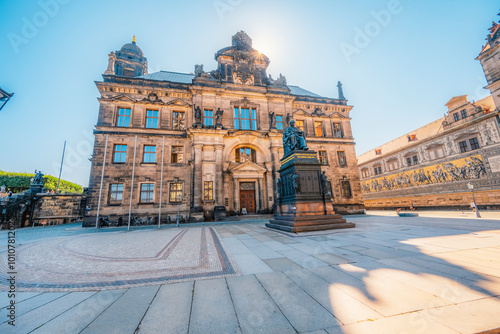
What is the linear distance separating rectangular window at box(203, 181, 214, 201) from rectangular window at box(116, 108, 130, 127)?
972cm

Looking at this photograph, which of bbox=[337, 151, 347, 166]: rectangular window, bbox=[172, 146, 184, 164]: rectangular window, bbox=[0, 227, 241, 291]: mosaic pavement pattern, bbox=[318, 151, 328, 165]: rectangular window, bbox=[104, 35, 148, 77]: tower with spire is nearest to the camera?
bbox=[0, 227, 241, 291]: mosaic pavement pattern

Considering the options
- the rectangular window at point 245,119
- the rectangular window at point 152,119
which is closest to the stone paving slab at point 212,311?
the rectangular window at point 245,119

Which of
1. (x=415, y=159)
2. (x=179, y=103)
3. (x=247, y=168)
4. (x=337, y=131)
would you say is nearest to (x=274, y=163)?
(x=247, y=168)

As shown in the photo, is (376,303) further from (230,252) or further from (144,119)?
(144,119)

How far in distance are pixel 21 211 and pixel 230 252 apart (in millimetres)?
22265

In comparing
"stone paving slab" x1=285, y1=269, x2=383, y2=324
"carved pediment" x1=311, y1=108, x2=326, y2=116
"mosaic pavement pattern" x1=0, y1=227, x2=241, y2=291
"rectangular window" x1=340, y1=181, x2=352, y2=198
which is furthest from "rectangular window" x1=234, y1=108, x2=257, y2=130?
"stone paving slab" x1=285, y1=269, x2=383, y2=324

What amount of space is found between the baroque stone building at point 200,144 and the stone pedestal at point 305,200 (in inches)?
327

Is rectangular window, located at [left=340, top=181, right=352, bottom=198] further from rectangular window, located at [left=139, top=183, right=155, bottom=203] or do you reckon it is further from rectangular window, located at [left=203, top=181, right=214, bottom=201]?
rectangular window, located at [left=139, top=183, right=155, bottom=203]

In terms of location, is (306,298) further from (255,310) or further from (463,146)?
(463,146)

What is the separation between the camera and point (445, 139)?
898 inches

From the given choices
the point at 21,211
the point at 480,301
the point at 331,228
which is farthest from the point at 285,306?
the point at 21,211

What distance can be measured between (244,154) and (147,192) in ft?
32.2

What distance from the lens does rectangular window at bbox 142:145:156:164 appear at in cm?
1784

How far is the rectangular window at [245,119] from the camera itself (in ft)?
65.6
